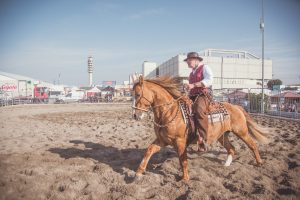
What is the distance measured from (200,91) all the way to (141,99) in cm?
142

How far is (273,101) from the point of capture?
17.3 meters

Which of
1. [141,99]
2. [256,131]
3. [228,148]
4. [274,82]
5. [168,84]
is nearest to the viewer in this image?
[141,99]

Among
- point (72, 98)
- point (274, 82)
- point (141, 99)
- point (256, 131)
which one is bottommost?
point (256, 131)

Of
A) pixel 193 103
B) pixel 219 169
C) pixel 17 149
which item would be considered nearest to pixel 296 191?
pixel 219 169

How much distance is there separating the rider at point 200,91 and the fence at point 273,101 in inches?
467

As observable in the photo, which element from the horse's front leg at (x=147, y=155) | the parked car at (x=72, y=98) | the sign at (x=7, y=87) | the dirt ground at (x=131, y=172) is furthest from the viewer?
the sign at (x=7, y=87)

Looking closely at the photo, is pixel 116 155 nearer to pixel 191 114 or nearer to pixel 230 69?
pixel 191 114

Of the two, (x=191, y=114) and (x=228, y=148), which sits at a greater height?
(x=191, y=114)

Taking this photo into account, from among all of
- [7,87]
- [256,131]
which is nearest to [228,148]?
[256,131]

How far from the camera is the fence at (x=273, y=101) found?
15.0 meters

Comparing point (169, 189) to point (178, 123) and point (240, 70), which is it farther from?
point (240, 70)

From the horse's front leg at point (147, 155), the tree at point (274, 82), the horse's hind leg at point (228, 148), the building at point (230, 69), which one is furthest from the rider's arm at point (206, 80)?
the tree at point (274, 82)

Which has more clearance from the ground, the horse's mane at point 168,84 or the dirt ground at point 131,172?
Result: the horse's mane at point 168,84

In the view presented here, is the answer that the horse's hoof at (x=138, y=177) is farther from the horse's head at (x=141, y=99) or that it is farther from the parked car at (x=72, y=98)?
the parked car at (x=72, y=98)
